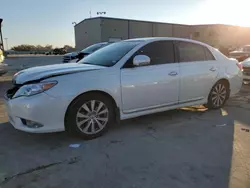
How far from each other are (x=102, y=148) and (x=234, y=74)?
3843mm

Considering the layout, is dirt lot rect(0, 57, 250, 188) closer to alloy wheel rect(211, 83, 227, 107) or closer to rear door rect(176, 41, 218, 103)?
rear door rect(176, 41, 218, 103)

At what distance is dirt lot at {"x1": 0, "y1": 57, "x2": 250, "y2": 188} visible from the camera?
2.78 m

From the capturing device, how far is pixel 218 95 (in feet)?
18.4

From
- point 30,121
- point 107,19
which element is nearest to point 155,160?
point 30,121

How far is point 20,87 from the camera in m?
3.69

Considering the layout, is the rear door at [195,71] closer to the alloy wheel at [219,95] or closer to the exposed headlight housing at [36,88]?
the alloy wheel at [219,95]

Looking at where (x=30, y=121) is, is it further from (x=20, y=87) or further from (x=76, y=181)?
(x=76, y=181)

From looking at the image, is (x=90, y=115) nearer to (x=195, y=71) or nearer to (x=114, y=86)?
(x=114, y=86)

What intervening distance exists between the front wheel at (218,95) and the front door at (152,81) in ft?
3.84

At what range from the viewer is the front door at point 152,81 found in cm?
413

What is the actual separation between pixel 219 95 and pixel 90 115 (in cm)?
321

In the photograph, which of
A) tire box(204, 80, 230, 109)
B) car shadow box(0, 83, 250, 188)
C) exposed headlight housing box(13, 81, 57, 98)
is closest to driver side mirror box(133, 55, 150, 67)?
car shadow box(0, 83, 250, 188)

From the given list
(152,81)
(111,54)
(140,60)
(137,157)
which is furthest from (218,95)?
(137,157)

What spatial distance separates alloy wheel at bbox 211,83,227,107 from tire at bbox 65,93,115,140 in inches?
102
